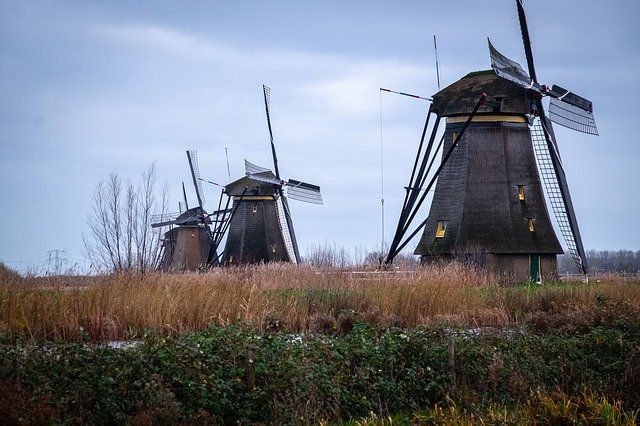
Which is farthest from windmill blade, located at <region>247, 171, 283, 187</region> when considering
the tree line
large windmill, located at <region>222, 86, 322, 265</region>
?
the tree line

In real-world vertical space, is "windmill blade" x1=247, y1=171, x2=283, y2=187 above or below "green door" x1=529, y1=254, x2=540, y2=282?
above

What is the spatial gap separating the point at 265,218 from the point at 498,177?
18777 millimetres

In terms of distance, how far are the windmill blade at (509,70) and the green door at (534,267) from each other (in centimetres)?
506

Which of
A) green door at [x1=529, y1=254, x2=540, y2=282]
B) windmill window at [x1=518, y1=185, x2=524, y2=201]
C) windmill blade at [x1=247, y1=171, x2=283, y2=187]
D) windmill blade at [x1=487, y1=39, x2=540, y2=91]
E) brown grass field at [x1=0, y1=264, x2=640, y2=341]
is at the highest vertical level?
windmill blade at [x1=487, y1=39, x2=540, y2=91]

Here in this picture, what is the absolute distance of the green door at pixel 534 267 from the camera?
1051 inches

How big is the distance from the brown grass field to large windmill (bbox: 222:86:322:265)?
2201 cm

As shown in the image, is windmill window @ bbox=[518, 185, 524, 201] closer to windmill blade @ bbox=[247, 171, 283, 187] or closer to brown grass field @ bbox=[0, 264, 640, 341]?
brown grass field @ bbox=[0, 264, 640, 341]

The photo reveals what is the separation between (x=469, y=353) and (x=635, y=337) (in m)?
3.48

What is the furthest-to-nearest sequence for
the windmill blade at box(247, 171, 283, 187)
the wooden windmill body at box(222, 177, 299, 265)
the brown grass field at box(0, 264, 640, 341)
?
1. the wooden windmill body at box(222, 177, 299, 265)
2. the windmill blade at box(247, 171, 283, 187)
3. the brown grass field at box(0, 264, 640, 341)

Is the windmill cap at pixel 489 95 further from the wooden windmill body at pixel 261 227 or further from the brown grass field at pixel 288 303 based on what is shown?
the wooden windmill body at pixel 261 227

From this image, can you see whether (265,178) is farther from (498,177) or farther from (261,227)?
(498,177)

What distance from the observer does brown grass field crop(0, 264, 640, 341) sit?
1366 centimetres

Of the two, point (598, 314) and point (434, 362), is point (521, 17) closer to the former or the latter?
point (598, 314)

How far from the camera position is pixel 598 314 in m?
16.3
